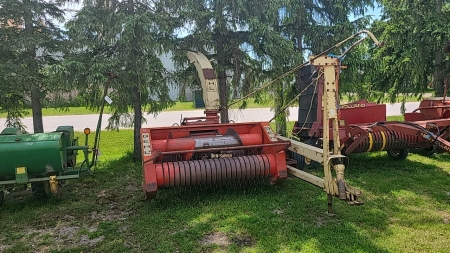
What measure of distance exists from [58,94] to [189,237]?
496cm

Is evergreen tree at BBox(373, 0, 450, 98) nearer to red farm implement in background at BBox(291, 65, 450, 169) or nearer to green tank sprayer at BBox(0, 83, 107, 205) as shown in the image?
red farm implement in background at BBox(291, 65, 450, 169)

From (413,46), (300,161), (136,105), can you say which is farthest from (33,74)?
(413,46)

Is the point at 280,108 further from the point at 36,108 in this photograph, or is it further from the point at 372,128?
the point at 36,108

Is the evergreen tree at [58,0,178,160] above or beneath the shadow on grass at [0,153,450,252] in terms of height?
above

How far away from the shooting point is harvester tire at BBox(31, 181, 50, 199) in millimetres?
5520

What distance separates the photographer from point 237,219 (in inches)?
181

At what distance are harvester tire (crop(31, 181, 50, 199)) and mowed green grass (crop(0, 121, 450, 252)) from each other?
107 mm

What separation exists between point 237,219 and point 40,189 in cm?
299

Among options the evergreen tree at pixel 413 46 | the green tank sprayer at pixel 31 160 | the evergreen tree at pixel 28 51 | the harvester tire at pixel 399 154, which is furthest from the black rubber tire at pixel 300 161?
the evergreen tree at pixel 28 51

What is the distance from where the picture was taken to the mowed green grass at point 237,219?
396 cm

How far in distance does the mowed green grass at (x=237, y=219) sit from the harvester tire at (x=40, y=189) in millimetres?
107

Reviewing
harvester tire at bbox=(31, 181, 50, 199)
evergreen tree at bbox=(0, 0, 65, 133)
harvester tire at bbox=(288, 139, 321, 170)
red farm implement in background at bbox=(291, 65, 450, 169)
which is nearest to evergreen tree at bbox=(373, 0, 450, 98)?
red farm implement in background at bbox=(291, 65, 450, 169)

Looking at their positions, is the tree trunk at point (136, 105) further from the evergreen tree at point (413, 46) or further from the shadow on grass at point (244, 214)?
the evergreen tree at point (413, 46)

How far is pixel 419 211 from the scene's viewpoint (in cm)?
482
